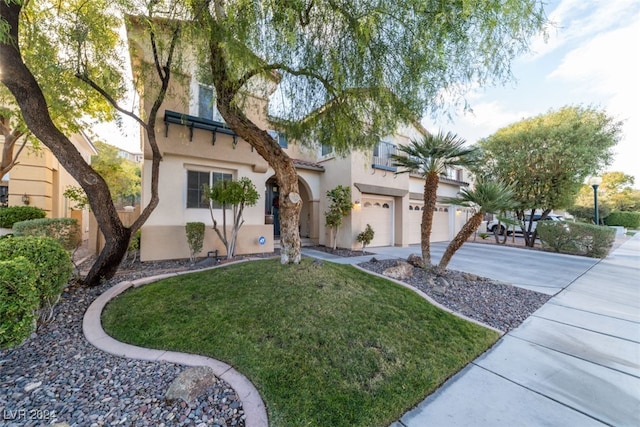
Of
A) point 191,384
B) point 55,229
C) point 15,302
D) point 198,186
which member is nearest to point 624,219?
point 198,186

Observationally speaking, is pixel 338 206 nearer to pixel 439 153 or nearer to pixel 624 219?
pixel 439 153

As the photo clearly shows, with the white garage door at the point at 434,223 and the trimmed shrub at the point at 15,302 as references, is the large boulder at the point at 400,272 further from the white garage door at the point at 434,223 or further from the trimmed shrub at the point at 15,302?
the white garage door at the point at 434,223

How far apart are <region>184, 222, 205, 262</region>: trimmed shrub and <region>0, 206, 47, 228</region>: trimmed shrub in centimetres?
529

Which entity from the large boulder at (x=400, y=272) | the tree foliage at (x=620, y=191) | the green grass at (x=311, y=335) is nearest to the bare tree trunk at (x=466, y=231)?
the large boulder at (x=400, y=272)

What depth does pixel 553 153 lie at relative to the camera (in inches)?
461

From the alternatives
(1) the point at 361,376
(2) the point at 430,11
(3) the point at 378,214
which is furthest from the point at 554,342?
(3) the point at 378,214

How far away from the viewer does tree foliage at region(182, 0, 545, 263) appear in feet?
11.4

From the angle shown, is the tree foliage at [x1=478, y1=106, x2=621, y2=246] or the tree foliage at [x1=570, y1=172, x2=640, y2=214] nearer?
the tree foliage at [x1=478, y1=106, x2=621, y2=246]

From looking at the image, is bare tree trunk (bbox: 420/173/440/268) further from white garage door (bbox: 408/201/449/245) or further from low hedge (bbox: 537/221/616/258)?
low hedge (bbox: 537/221/616/258)

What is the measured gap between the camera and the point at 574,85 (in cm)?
661

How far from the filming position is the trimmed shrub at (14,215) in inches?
298

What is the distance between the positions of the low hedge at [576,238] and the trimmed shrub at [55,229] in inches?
736

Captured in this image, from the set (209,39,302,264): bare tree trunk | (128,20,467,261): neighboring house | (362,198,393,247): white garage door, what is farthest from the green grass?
(362,198,393,247): white garage door

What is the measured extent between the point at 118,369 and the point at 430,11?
586 cm
